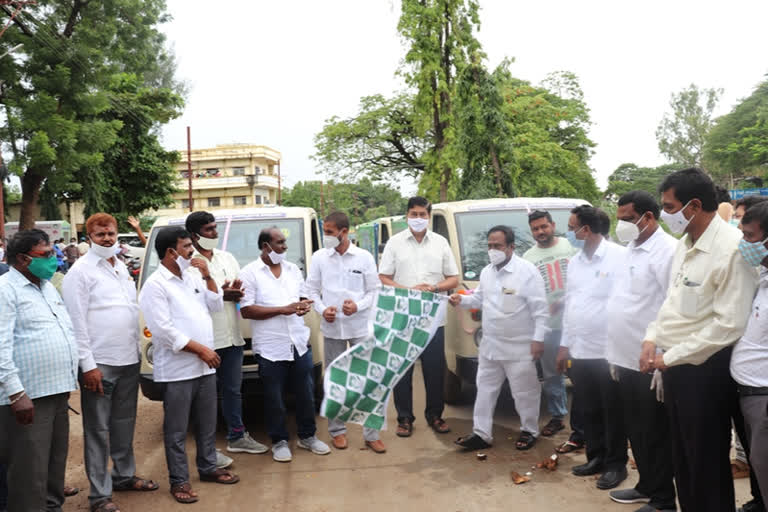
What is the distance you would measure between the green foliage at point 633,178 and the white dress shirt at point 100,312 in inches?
2218

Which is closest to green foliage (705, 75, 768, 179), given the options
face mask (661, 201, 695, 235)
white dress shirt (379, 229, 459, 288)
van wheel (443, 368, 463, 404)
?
van wheel (443, 368, 463, 404)

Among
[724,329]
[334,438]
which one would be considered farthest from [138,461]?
[724,329]

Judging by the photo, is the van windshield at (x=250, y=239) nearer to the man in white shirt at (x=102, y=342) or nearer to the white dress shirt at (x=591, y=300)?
the man in white shirt at (x=102, y=342)

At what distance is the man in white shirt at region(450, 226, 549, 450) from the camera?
553 cm

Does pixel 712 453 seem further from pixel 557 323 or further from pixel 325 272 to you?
pixel 325 272

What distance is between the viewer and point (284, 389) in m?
5.91

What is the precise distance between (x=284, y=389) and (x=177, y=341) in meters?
1.51

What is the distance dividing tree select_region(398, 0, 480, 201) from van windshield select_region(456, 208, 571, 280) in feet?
24.3

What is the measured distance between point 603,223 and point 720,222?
5.37 feet

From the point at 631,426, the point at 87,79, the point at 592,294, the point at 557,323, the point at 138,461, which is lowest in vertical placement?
the point at 138,461

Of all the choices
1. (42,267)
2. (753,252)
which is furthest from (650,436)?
(42,267)

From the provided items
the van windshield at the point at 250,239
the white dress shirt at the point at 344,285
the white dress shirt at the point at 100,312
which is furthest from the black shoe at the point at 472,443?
the white dress shirt at the point at 100,312

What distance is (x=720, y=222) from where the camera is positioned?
3512 mm

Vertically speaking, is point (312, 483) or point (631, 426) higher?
point (631, 426)
